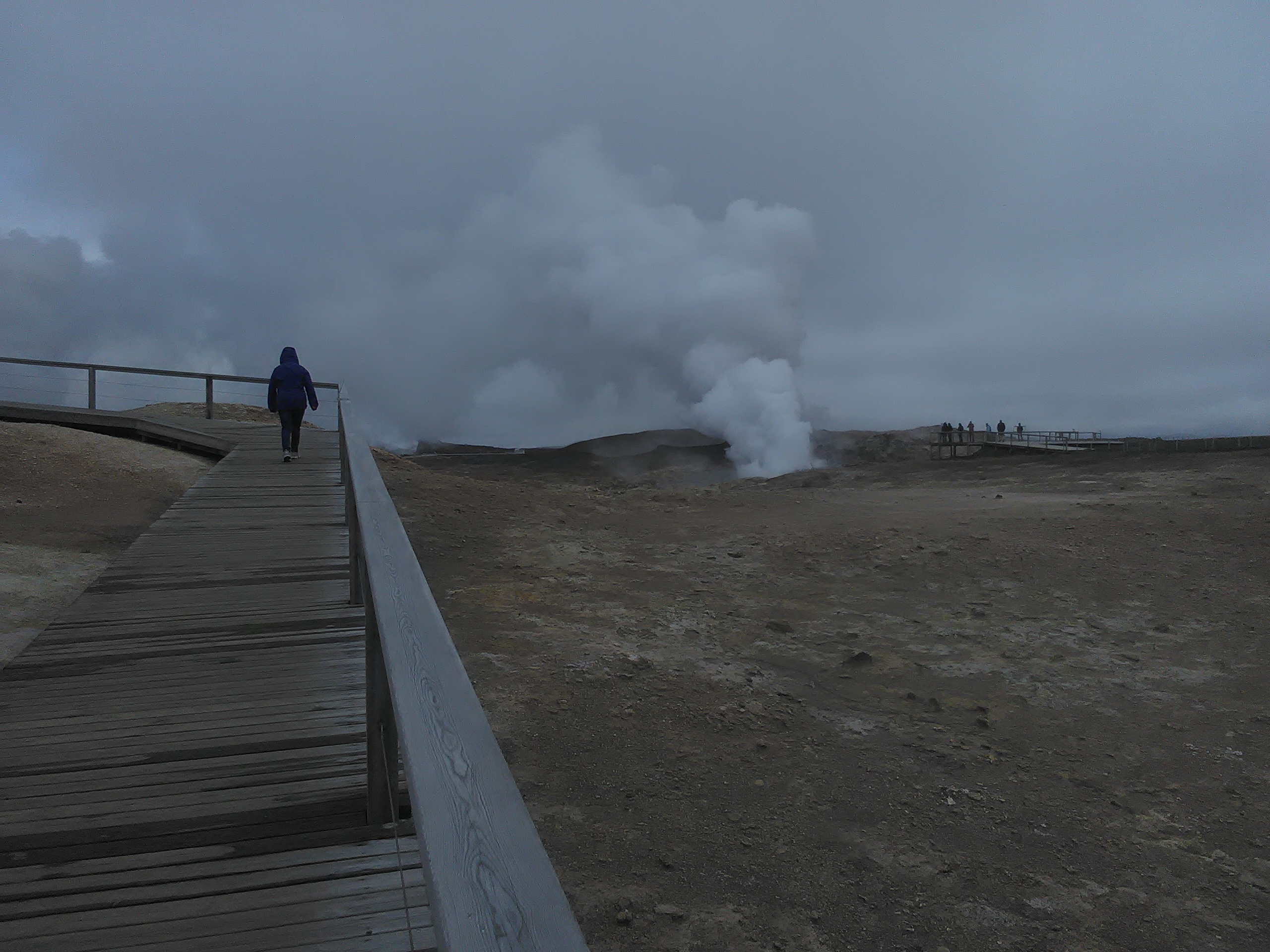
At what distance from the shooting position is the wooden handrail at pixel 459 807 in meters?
0.89

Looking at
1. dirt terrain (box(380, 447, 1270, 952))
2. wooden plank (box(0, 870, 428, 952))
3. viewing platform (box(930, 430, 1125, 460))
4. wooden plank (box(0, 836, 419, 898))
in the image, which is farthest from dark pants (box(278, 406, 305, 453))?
viewing platform (box(930, 430, 1125, 460))

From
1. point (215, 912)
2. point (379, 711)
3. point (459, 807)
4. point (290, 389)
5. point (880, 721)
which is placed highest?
point (290, 389)

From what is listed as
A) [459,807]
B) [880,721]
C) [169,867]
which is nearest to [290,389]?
[880,721]

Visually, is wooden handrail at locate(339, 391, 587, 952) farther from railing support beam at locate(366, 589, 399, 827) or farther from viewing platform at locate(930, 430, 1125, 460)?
viewing platform at locate(930, 430, 1125, 460)

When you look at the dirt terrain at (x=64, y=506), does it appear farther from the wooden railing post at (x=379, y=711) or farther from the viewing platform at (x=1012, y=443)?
the viewing platform at (x=1012, y=443)

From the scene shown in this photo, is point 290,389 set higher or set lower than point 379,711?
higher

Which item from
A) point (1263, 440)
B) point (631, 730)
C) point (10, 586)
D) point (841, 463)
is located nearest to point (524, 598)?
point (631, 730)

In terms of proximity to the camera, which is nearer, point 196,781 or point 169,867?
point 169,867

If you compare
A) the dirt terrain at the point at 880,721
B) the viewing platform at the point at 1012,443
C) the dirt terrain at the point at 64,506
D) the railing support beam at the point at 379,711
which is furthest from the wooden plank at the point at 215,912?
the viewing platform at the point at 1012,443

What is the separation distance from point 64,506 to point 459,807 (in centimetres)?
1057

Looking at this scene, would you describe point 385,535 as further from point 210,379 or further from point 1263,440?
point 1263,440

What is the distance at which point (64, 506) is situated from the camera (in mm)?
9367

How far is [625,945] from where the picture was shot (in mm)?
3225

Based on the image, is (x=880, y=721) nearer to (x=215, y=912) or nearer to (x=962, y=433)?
(x=215, y=912)
